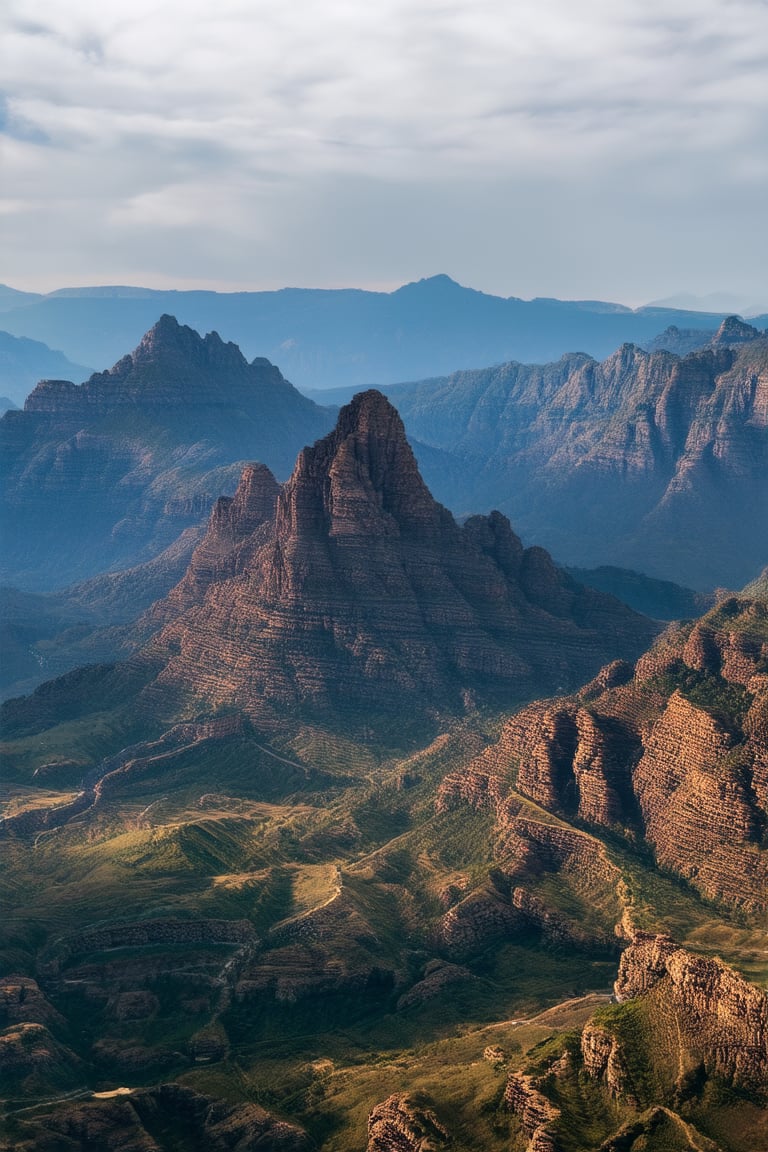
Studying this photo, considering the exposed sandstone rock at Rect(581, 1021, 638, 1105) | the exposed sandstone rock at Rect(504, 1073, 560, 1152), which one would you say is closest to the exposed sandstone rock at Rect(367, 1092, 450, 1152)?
the exposed sandstone rock at Rect(504, 1073, 560, 1152)

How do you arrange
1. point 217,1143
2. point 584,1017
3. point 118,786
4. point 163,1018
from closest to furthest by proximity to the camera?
point 217,1143, point 584,1017, point 163,1018, point 118,786

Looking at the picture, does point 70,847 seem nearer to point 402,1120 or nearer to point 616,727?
point 616,727

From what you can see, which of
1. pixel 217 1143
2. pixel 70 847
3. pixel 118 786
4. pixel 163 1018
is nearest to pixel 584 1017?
pixel 217 1143

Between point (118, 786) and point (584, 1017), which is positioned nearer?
point (584, 1017)

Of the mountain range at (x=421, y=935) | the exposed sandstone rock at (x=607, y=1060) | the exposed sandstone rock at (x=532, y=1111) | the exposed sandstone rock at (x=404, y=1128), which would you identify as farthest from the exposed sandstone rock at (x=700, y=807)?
the exposed sandstone rock at (x=404, y=1128)

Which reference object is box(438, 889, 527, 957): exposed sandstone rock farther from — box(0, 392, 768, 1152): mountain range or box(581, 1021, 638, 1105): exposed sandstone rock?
box(581, 1021, 638, 1105): exposed sandstone rock

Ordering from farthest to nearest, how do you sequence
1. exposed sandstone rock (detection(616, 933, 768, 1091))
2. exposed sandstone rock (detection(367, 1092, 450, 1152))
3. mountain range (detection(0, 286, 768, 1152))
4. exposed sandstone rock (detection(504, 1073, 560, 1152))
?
mountain range (detection(0, 286, 768, 1152)) → exposed sandstone rock (detection(367, 1092, 450, 1152)) → exposed sandstone rock (detection(616, 933, 768, 1091)) → exposed sandstone rock (detection(504, 1073, 560, 1152))
